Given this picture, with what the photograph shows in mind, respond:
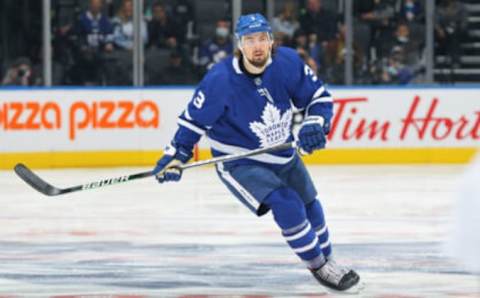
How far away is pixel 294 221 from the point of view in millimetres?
6496

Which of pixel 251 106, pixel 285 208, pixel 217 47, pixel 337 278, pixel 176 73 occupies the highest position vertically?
pixel 251 106

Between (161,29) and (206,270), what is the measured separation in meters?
8.65

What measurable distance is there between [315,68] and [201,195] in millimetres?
4410

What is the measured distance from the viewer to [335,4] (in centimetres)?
1625

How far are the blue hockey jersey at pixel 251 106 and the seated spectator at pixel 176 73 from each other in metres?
9.16

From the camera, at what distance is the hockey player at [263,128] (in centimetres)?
652

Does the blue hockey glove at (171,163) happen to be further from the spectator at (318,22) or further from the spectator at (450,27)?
the spectator at (450,27)

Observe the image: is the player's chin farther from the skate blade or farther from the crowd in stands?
the crowd in stands

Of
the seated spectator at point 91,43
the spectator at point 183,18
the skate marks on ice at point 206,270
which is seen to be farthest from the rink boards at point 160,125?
the skate marks on ice at point 206,270

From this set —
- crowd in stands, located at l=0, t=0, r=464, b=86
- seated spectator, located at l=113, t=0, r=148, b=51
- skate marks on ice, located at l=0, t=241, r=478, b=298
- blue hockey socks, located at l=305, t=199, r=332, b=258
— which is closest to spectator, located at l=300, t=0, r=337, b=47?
crowd in stands, located at l=0, t=0, r=464, b=86

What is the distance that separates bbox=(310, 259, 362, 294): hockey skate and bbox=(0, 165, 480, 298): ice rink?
8cm

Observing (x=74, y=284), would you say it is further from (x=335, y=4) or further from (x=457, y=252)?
(x=335, y=4)

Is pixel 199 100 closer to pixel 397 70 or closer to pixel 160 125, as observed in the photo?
pixel 160 125

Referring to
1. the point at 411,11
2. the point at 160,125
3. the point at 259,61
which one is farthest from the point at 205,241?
the point at 411,11
